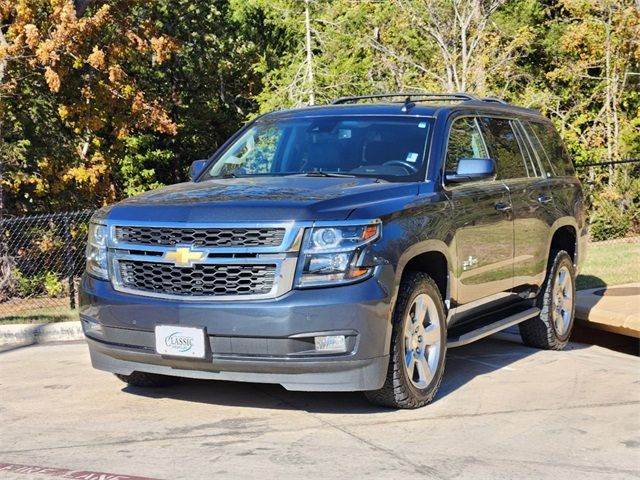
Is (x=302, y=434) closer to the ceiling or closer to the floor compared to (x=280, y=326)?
closer to the floor

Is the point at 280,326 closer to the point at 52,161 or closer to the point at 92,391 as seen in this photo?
the point at 92,391

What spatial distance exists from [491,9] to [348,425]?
604 inches

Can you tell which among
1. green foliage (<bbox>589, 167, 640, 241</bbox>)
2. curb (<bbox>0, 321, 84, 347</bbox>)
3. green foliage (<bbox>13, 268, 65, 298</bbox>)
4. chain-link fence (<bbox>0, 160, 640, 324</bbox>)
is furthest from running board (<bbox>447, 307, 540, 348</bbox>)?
green foliage (<bbox>589, 167, 640, 241</bbox>)

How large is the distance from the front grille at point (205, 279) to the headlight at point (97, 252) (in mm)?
334

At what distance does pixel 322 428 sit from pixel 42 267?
A: 41.7ft

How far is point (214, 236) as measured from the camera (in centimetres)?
565

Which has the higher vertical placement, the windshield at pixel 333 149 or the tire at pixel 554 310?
the windshield at pixel 333 149

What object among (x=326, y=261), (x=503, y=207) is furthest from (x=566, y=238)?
(x=326, y=261)

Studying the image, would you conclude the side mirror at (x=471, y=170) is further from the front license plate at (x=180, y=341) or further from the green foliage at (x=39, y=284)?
the green foliage at (x=39, y=284)

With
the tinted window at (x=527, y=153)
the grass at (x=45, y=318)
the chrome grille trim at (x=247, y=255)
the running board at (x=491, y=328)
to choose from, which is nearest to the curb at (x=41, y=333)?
the grass at (x=45, y=318)

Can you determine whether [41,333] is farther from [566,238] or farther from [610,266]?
[610,266]

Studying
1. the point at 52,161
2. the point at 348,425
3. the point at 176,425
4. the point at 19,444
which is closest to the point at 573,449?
the point at 348,425

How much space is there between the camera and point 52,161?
2355 cm

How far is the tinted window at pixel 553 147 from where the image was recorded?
8.71m
